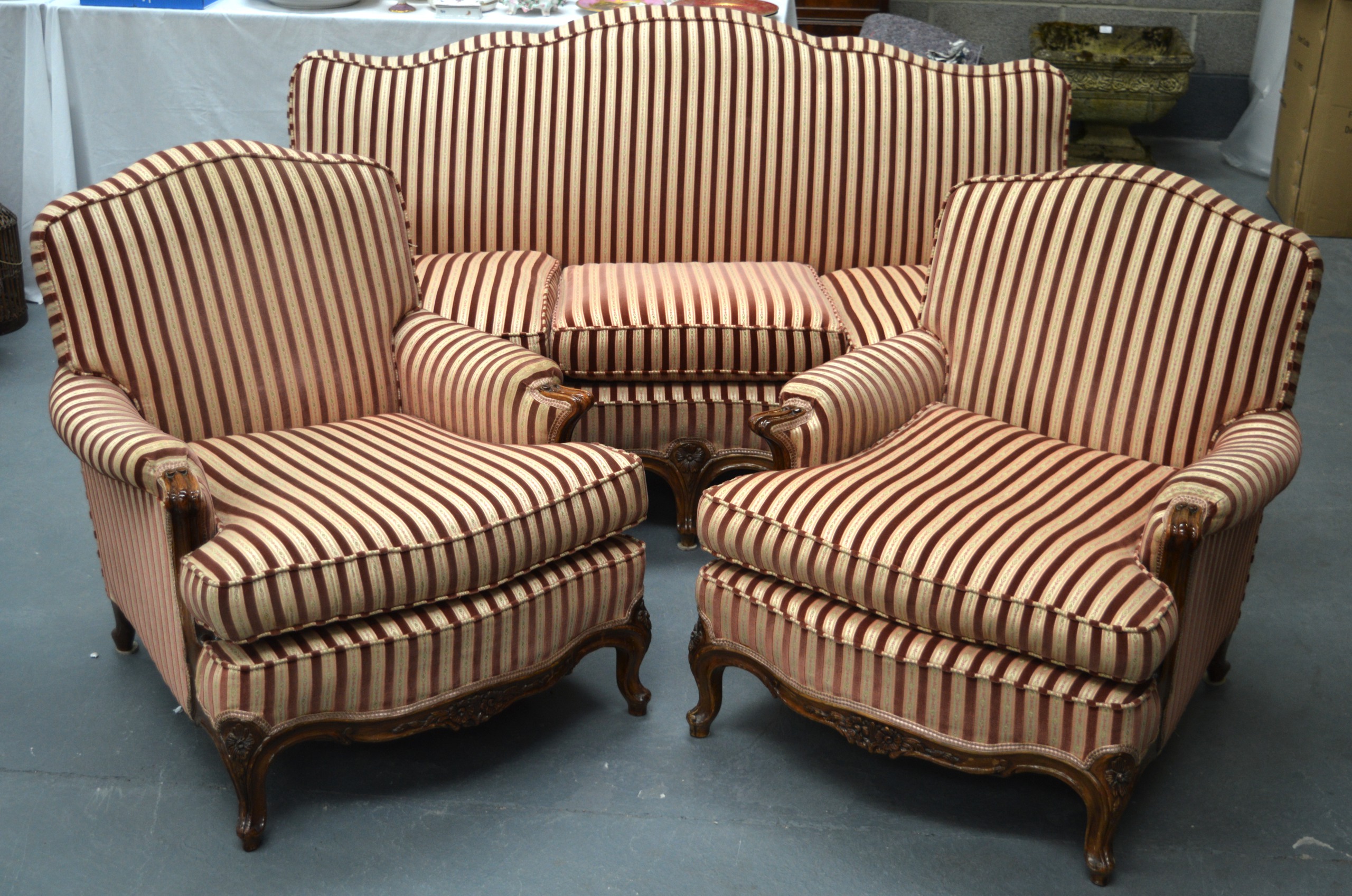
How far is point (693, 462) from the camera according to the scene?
8.57 feet

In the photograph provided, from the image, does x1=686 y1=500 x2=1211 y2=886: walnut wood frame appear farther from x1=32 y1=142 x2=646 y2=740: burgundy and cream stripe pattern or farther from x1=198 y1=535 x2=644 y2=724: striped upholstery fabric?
x1=32 y1=142 x2=646 y2=740: burgundy and cream stripe pattern

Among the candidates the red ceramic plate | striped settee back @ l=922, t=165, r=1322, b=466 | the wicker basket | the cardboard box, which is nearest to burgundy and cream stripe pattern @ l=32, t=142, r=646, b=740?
striped settee back @ l=922, t=165, r=1322, b=466

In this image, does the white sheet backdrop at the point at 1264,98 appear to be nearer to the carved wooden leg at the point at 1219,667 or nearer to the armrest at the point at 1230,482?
the carved wooden leg at the point at 1219,667

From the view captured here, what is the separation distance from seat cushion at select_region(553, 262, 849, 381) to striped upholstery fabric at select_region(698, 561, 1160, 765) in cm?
67

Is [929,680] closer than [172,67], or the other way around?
[929,680]

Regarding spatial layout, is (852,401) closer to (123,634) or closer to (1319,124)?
(123,634)

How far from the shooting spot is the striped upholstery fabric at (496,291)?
8.23 ft

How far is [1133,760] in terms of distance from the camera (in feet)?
5.59

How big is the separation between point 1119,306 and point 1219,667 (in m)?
0.64

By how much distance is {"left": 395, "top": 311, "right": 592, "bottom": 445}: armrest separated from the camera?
2088 mm

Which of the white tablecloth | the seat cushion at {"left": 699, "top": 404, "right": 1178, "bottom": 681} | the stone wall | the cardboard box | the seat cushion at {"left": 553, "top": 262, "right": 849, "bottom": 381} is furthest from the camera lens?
the stone wall

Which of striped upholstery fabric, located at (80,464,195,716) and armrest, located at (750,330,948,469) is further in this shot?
armrest, located at (750,330,948,469)

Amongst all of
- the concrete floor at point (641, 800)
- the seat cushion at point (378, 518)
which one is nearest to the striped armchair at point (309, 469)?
the seat cushion at point (378, 518)

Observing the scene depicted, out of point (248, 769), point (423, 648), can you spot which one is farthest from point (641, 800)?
point (248, 769)
